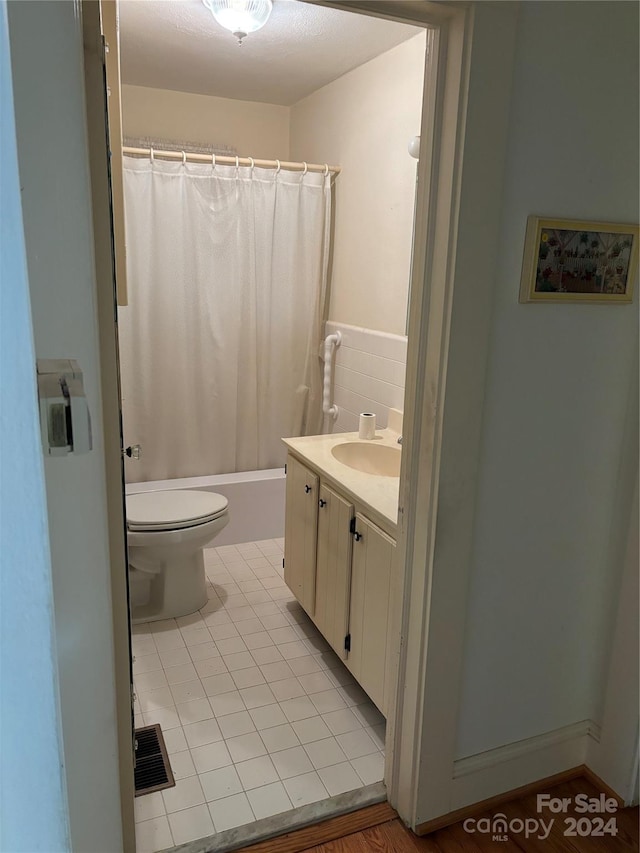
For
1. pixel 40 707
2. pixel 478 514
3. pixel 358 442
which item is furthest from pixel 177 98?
pixel 40 707

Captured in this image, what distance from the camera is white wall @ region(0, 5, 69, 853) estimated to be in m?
0.58

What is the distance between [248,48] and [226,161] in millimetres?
531

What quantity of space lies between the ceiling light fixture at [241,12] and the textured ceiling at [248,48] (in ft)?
0.26

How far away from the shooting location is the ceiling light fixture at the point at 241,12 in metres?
2.25

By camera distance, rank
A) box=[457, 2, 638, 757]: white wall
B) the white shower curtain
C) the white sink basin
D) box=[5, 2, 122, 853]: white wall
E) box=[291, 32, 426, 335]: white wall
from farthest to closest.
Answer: the white shower curtain, box=[291, 32, 426, 335]: white wall, the white sink basin, box=[457, 2, 638, 757]: white wall, box=[5, 2, 122, 853]: white wall

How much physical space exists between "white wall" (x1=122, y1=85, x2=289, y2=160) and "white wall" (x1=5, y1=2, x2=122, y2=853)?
2.97 metres

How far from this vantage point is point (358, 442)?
99.3 inches

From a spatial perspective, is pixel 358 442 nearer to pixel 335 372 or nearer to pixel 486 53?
pixel 335 372

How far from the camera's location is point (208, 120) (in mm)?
3635

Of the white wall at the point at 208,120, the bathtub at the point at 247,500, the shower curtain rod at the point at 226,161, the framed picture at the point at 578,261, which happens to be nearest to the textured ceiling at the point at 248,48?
the white wall at the point at 208,120

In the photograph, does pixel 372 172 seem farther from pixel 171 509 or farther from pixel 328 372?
pixel 171 509

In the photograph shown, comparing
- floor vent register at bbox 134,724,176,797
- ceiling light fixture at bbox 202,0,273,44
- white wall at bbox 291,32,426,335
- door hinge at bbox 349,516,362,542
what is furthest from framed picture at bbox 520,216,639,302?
floor vent register at bbox 134,724,176,797

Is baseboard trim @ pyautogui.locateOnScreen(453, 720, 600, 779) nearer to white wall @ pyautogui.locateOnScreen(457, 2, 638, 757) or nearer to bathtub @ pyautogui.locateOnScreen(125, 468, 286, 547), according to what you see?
white wall @ pyautogui.locateOnScreen(457, 2, 638, 757)

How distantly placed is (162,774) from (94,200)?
61.5 inches
